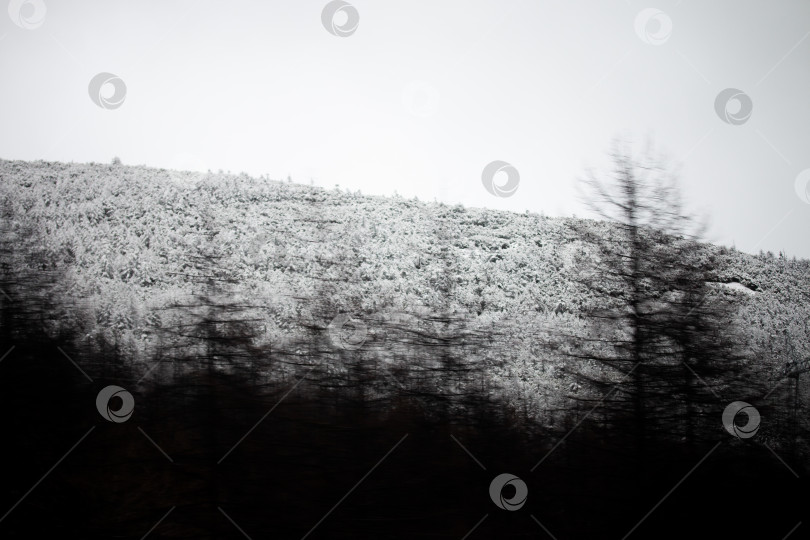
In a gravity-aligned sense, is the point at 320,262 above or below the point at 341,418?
above

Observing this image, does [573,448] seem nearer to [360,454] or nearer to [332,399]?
[360,454]

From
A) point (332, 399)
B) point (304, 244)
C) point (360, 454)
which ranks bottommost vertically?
point (360, 454)

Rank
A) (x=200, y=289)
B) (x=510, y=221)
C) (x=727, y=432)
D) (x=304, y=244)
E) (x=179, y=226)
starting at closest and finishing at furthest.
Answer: (x=727, y=432), (x=200, y=289), (x=304, y=244), (x=179, y=226), (x=510, y=221)

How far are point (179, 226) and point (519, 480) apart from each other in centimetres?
1591

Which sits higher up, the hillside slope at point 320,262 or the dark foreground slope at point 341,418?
the hillside slope at point 320,262

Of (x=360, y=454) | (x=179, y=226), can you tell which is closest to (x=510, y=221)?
(x=179, y=226)

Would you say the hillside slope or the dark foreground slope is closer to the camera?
the dark foreground slope

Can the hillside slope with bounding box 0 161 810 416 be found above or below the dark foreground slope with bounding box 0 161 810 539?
above

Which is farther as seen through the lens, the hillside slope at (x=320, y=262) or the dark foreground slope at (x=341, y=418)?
the hillside slope at (x=320, y=262)

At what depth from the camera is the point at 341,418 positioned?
11.2 metres

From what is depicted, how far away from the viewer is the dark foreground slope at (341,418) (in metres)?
10.1

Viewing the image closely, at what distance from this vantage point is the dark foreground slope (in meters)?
10.1

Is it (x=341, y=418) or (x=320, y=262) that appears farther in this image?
(x=320, y=262)

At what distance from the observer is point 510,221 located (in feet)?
92.6
